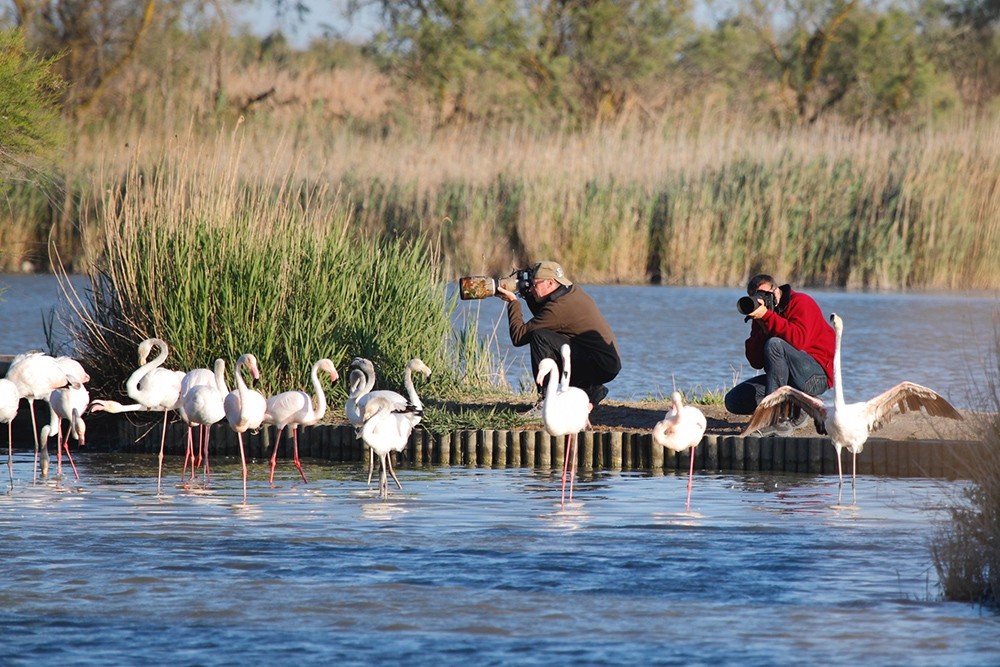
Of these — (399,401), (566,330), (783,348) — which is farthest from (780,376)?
(399,401)

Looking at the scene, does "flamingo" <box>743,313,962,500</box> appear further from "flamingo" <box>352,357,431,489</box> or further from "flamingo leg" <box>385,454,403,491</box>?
"flamingo leg" <box>385,454,403,491</box>

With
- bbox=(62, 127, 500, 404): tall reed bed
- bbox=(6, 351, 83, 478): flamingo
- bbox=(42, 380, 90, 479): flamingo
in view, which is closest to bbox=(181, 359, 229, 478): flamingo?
bbox=(42, 380, 90, 479): flamingo

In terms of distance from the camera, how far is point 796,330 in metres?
10.4

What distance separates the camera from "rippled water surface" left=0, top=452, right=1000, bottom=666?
607 centimetres

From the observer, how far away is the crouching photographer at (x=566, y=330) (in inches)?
434

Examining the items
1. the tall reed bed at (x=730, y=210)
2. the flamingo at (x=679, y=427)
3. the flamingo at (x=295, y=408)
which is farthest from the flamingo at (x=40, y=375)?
the tall reed bed at (x=730, y=210)

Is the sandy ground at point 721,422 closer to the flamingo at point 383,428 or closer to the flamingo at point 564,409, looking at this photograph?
the flamingo at point 564,409

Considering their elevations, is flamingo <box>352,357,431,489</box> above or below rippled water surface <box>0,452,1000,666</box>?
→ above

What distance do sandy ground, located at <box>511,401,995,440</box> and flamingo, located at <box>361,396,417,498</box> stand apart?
196 centimetres

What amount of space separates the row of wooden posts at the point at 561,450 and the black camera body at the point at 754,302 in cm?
83

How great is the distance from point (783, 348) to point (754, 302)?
35cm

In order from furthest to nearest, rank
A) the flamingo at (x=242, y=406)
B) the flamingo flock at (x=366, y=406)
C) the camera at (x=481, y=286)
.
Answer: the camera at (x=481, y=286) → the flamingo at (x=242, y=406) → the flamingo flock at (x=366, y=406)

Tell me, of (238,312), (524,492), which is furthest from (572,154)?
(524,492)

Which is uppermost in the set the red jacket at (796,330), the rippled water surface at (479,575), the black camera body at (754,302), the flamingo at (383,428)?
the black camera body at (754,302)
